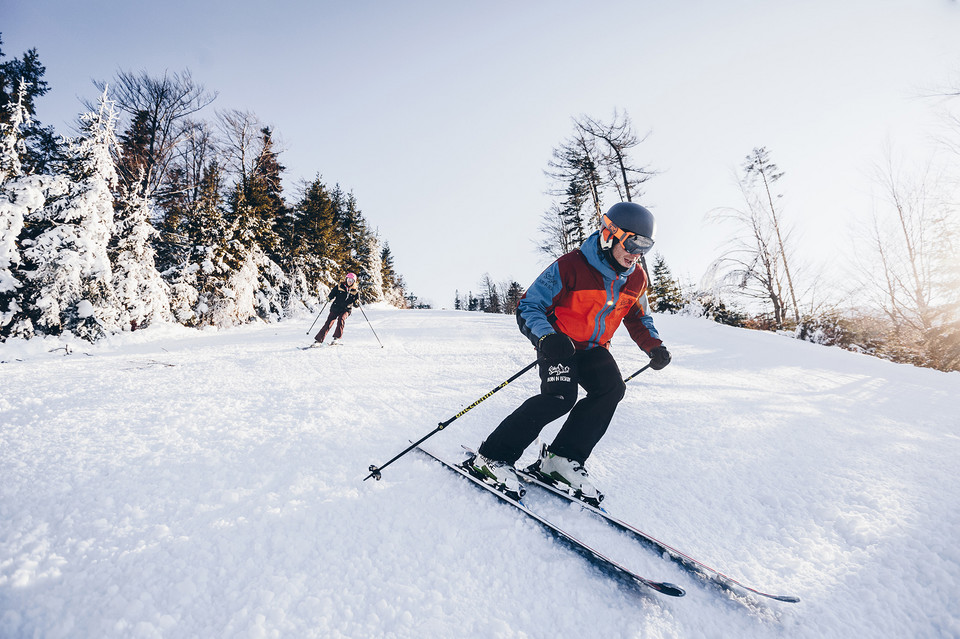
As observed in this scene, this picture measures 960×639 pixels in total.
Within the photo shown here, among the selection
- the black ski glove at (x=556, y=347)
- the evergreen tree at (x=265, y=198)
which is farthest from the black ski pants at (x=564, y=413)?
the evergreen tree at (x=265, y=198)

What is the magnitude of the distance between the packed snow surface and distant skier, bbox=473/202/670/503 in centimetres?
26

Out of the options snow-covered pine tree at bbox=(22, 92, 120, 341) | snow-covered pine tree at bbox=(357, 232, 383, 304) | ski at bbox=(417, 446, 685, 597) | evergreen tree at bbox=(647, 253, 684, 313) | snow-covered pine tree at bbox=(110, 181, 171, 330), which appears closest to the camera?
ski at bbox=(417, 446, 685, 597)

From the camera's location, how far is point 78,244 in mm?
9867

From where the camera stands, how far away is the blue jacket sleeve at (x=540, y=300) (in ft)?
8.34

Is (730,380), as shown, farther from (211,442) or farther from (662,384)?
(211,442)

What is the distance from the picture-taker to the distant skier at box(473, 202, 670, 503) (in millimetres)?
2416

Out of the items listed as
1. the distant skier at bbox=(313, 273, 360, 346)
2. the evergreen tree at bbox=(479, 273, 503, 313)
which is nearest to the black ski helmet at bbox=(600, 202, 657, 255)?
the distant skier at bbox=(313, 273, 360, 346)

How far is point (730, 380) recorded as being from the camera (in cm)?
542

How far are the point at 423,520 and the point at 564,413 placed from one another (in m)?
1.08

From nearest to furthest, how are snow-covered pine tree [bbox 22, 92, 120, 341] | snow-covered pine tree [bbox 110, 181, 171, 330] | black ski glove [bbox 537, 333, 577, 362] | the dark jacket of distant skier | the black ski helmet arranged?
black ski glove [bbox 537, 333, 577, 362] < the black ski helmet < the dark jacket of distant skier < snow-covered pine tree [bbox 22, 92, 120, 341] < snow-covered pine tree [bbox 110, 181, 171, 330]

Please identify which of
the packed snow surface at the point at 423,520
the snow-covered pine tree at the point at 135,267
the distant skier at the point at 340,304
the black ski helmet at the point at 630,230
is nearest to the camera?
the packed snow surface at the point at 423,520

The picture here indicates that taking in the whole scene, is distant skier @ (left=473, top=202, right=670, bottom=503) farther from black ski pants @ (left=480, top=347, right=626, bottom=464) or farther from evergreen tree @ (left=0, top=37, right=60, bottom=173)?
evergreen tree @ (left=0, top=37, right=60, bottom=173)

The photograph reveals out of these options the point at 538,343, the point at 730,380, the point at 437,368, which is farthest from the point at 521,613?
the point at 730,380

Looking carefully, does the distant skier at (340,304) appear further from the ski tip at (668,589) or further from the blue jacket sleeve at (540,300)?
the ski tip at (668,589)
